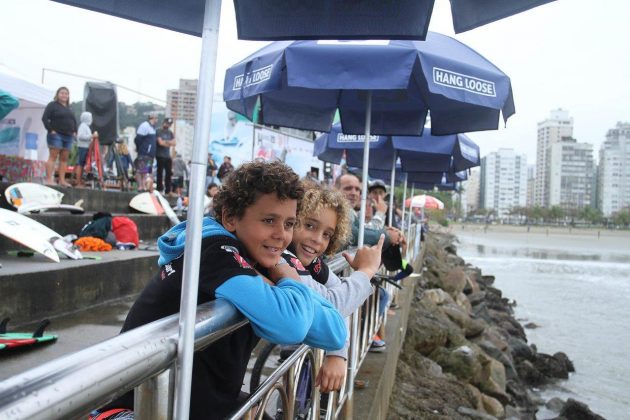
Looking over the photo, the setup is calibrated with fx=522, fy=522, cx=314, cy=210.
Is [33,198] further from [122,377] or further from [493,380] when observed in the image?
[493,380]

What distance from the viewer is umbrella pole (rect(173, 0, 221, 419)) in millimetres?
1228

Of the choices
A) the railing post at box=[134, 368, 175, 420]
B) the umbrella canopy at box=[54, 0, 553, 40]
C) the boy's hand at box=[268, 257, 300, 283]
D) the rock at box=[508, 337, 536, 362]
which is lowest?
the rock at box=[508, 337, 536, 362]

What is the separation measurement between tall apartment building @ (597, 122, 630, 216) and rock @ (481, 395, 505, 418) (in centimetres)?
14898

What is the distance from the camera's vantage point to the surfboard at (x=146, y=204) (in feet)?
31.3

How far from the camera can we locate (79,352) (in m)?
0.94

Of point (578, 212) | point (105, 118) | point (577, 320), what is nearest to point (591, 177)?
point (578, 212)

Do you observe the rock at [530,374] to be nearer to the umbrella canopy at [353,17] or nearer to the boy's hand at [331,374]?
the boy's hand at [331,374]

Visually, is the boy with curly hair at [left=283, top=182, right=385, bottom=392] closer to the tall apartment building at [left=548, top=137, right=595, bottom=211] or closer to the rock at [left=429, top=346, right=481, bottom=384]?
the rock at [left=429, top=346, right=481, bottom=384]

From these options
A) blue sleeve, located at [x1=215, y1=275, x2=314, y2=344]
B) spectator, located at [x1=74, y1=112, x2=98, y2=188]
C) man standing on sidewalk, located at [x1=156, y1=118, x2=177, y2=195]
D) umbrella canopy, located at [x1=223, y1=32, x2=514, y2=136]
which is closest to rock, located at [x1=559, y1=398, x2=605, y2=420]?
umbrella canopy, located at [x1=223, y1=32, x2=514, y2=136]

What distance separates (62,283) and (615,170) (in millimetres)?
161068

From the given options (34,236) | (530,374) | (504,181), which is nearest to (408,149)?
(34,236)

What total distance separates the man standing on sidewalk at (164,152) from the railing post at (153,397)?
37.2 feet

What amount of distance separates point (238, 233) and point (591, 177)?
574 ft

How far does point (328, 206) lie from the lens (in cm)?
282
